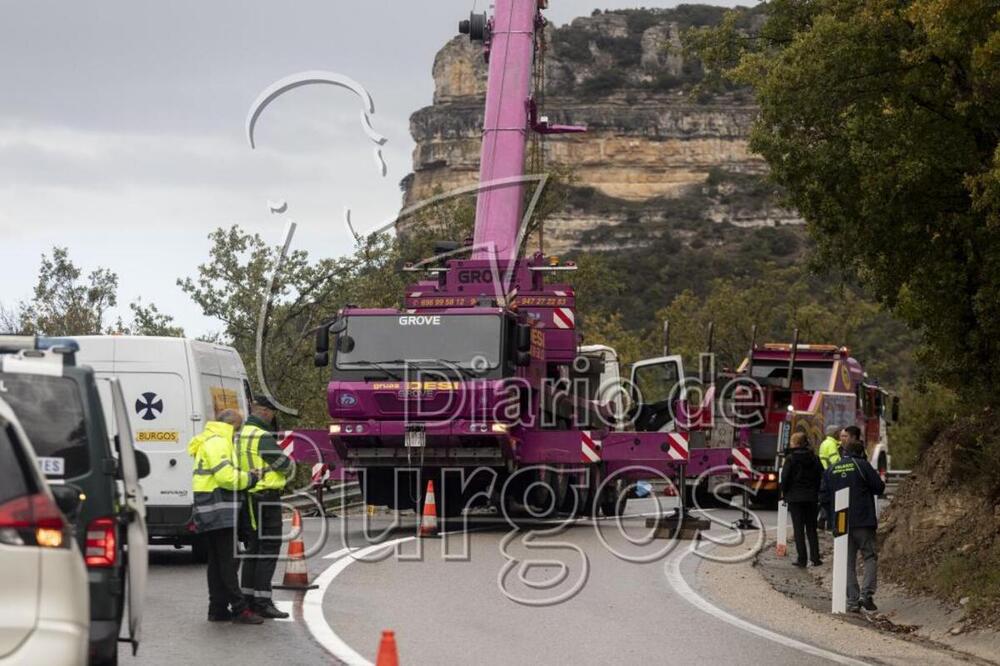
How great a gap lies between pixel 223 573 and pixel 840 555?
5.60m

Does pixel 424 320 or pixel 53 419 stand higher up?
pixel 424 320

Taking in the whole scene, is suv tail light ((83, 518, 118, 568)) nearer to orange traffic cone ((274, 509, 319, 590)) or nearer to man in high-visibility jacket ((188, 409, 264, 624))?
man in high-visibility jacket ((188, 409, 264, 624))

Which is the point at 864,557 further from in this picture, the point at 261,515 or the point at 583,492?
the point at 583,492

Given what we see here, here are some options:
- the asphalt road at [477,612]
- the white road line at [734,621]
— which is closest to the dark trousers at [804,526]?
the asphalt road at [477,612]

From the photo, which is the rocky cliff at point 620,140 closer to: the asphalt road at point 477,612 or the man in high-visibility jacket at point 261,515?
the asphalt road at point 477,612

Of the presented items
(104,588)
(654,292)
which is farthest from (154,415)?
(654,292)

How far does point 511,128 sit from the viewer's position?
97.0 feet

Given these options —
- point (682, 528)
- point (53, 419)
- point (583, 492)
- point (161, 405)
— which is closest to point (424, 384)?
point (682, 528)

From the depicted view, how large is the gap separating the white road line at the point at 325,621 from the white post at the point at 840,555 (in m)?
4.46

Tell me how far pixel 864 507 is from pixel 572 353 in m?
10.5

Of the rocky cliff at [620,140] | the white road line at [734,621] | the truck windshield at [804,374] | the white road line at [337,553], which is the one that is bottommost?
the white road line at [337,553]

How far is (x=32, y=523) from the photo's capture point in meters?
7.08

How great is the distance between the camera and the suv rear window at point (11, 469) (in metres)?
7.05

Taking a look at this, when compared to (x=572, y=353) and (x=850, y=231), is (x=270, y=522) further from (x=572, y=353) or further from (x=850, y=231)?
(x=572, y=353)
